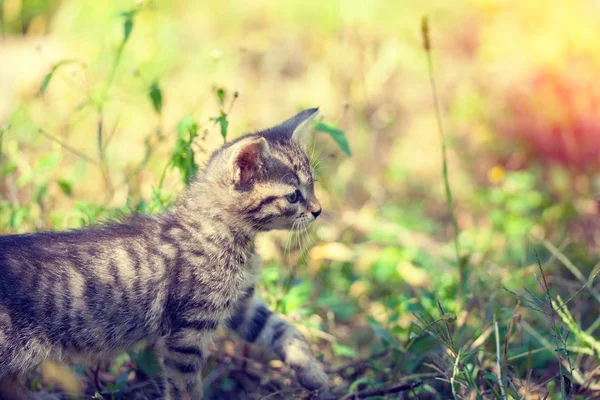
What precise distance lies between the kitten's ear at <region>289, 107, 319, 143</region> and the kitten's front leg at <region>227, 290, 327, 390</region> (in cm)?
74

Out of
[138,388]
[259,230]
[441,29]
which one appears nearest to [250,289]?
[259,230]

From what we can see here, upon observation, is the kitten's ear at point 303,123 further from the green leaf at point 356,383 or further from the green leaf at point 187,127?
the green leaf at point 356,383

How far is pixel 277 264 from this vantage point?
12.9ft

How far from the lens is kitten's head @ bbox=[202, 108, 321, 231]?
2.68m

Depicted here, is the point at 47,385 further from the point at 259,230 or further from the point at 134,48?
the point at 134,48

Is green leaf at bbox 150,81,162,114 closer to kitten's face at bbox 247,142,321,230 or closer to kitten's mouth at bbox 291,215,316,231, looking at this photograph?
kitten's face at bbox 247,142,321,230

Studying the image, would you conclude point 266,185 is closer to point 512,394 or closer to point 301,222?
point 301,222

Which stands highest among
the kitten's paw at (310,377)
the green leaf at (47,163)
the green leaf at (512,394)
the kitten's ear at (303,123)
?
the kitten's ear at (303,123)

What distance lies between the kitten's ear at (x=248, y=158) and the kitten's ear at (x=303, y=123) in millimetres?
270

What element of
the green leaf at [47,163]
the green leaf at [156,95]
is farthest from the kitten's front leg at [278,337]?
the green leaf at [47,163]

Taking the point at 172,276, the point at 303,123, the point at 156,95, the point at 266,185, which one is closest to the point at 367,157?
the point at 303,123

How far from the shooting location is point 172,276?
8.49ft

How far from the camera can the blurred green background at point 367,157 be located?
9.83 ft

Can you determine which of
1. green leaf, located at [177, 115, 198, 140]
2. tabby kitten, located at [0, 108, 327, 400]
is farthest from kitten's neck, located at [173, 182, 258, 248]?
green leaf, located at [177, 115, 198, 140]
